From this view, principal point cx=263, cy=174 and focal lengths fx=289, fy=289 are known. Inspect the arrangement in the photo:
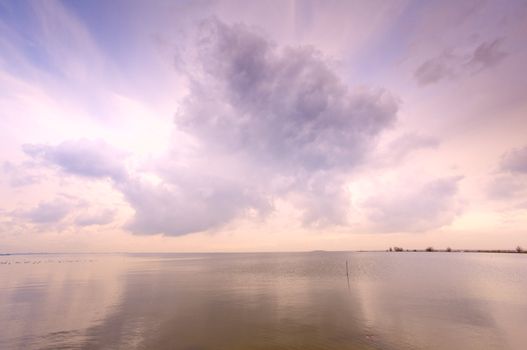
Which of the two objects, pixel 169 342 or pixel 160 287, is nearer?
pixel 169 342

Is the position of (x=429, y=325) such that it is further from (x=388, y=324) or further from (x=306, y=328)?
(x=306, y=328)

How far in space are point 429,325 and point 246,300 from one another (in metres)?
29.0

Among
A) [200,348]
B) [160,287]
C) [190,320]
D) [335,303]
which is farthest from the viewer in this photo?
[160,287]

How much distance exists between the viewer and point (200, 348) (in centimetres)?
2888

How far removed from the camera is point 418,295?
184 ft

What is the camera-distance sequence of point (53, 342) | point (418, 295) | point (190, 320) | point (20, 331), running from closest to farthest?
1. point (53, 342)
2. point (20, 331)
3. point (190, 320)
4. point (418, 295)

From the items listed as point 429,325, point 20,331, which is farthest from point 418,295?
point 20,331

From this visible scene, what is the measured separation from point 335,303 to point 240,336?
22.6 meters

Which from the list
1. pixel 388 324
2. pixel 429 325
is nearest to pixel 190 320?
pixel 388 324

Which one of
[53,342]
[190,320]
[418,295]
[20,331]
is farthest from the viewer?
[418,295]

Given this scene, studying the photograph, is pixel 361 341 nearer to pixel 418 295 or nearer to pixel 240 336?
pixel 240 336

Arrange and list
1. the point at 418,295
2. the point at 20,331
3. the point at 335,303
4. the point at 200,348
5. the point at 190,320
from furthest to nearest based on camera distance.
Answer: the point at 418,295 < the point at 335,303 < the point at 190,320 < the point at 20,331 < the point at 200,348

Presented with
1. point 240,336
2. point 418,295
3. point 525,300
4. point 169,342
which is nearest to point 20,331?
point 169,342

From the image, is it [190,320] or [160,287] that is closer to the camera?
[190,320]
